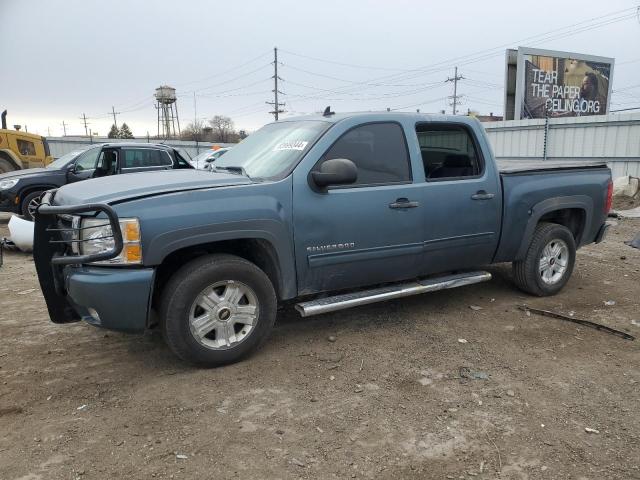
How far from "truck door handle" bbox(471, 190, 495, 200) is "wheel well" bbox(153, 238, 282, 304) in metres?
2.00

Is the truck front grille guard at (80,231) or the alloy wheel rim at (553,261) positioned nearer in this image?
the truck front grille guard at (80,231)

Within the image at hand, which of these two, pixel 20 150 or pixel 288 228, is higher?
pixel 20 150

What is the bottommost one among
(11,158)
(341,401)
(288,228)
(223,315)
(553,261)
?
(341,401)

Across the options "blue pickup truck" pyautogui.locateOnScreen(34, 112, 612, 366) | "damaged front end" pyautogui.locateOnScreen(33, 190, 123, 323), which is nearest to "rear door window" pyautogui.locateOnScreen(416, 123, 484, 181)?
"blue pickup truck" pyautogui.locateOnScreen(34, 112, 612, 366)

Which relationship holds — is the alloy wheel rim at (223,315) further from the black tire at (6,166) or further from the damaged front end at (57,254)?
the black tire at (6,166)

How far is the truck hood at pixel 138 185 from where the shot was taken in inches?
131

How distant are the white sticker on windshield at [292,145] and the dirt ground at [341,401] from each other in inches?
61.2

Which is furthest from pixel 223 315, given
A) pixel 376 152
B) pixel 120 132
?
pixel 120 132

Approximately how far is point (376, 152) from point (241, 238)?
141cm

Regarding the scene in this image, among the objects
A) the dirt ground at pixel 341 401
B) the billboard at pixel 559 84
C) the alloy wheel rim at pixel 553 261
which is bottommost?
the dirt ground at pixel 341 401

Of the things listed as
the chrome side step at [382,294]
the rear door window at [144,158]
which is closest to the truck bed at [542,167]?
the chrome side step at [382,294]

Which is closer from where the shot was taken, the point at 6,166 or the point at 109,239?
the point at 109,239

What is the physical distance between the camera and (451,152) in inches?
189

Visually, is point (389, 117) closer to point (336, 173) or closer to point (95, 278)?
point (336, 173)
